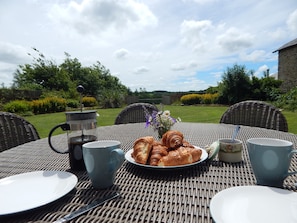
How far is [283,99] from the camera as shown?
24.4 feet

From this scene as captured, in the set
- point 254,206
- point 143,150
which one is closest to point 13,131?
point 143,150

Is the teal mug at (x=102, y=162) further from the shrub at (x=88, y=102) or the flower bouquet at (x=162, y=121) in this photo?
the shrub at (x=88, y=102)

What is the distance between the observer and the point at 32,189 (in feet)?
1.91

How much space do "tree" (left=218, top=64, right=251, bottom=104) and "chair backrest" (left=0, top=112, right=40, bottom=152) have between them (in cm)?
1186

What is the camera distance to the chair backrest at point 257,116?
66.9 inches

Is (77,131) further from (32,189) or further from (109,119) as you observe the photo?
(109,119)

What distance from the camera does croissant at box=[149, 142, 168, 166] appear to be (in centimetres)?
73

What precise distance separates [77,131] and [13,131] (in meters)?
1.04

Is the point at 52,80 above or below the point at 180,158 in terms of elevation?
above

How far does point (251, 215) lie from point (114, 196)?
0.34 m

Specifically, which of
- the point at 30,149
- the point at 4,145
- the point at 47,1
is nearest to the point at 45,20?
the point at 47,1

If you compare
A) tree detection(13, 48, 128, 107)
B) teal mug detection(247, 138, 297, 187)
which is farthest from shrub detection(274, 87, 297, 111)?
tree detection(13, 48, 128, 107)

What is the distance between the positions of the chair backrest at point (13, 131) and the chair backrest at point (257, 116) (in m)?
1.74

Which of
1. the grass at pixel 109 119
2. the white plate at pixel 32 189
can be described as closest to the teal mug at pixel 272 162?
the white plate at pixel 32 189
